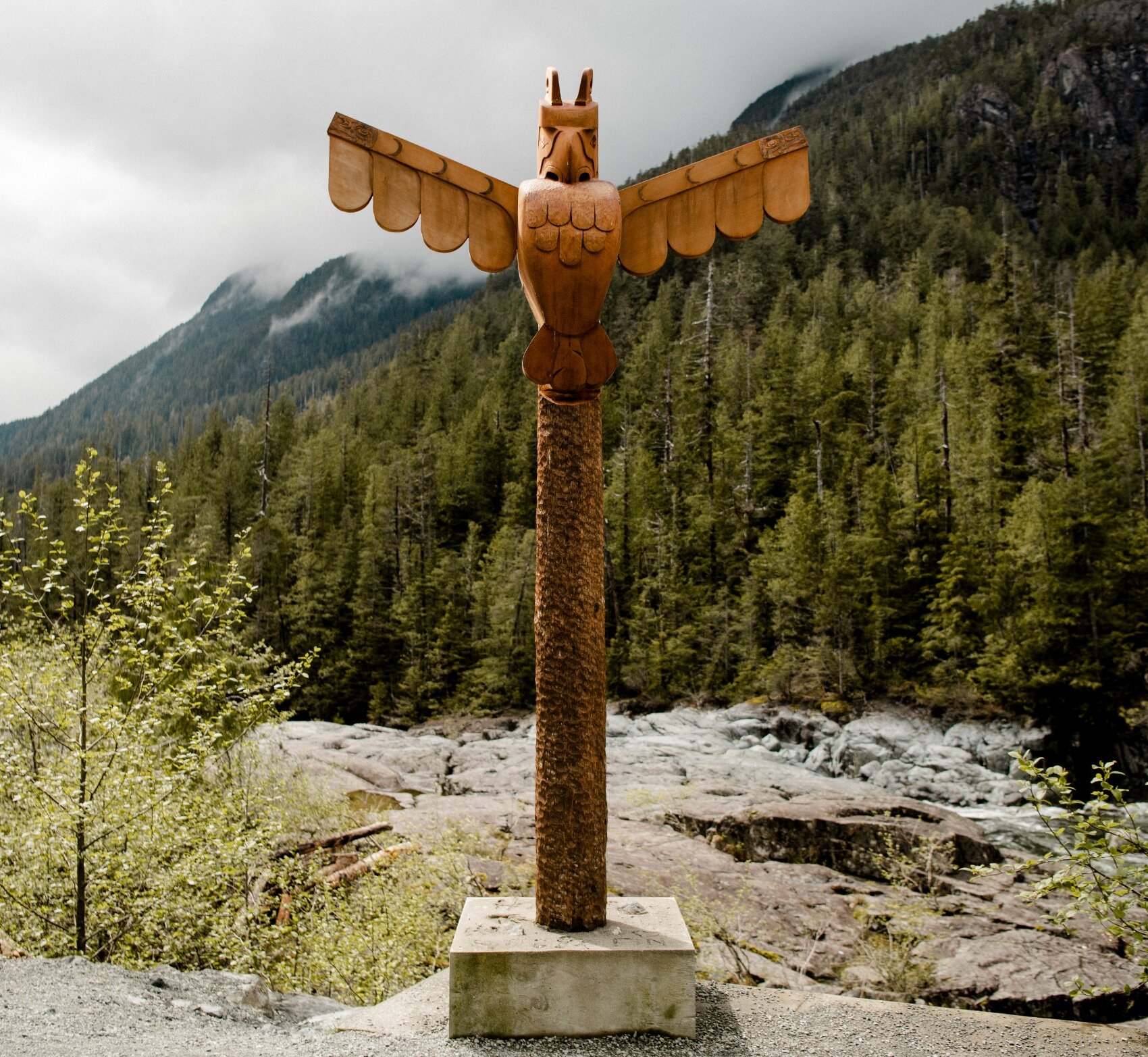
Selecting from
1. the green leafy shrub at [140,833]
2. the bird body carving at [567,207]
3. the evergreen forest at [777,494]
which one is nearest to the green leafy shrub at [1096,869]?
the bird body carving at [567,207]

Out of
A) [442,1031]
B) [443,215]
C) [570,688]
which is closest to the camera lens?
[442,1031]

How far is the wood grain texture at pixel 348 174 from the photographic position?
14.2ft

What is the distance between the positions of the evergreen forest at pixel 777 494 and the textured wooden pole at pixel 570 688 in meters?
12.3

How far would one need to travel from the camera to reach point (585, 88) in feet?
15.1

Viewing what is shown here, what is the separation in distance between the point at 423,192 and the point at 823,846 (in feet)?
37.1

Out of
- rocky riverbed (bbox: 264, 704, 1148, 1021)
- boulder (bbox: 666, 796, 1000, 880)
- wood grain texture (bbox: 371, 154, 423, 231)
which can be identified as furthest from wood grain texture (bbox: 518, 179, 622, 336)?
boulder (bbox: 666, 796, 1000, 880)

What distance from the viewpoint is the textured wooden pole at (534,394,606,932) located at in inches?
173

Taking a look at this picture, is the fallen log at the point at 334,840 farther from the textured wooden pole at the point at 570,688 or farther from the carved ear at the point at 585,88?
the carved ear at the point at 585,88

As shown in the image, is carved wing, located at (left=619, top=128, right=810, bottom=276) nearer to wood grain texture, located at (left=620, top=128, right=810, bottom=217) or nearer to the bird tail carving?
wood grain texture, located at (left=620, top=128, right=810, bottom=217)

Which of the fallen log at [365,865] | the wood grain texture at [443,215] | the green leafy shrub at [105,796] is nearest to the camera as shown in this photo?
the wood grain texture at [443,215]

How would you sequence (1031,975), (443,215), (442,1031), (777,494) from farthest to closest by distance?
(777,494) → (1031,975) → (443,215) → (442,1031)

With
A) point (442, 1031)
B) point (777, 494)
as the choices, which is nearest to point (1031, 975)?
point (442, 1031)

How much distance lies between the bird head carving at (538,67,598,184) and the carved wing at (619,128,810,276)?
321 millimetres

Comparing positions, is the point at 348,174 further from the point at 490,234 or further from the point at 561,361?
the point at 561,361
